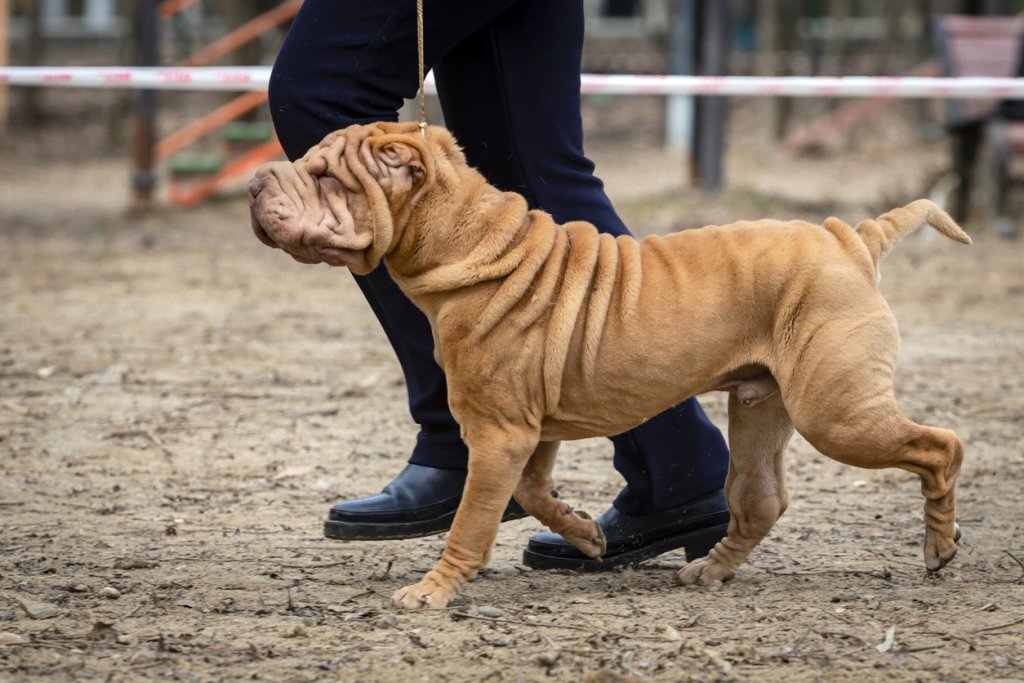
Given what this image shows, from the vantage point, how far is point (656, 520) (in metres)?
3.55

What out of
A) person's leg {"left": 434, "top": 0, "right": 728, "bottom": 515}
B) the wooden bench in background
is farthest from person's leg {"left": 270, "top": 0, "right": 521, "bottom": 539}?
the wooden bench in background

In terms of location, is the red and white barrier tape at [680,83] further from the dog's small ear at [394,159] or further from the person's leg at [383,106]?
the dog's small ear at [394,159]

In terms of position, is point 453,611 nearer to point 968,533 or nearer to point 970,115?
point 968,533

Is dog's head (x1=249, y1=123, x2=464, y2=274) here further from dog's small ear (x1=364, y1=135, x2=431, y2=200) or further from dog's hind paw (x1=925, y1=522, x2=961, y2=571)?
dog's hind paw (x1=925, y1=522, x2=961, y2=571)

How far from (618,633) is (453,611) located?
0.41 meters

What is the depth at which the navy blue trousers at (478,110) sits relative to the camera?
318 centimetres

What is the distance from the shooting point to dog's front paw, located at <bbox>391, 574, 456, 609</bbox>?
3.09 m

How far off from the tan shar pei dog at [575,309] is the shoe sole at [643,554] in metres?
0.41

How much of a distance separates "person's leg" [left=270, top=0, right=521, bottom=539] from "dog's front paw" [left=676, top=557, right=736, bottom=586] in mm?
636

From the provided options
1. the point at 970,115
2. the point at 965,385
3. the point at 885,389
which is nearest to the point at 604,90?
the point at 965,385

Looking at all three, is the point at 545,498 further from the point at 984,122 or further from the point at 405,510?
the point at 984,122

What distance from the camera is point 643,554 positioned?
358 centimetres

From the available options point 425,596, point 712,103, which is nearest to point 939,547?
point 425,596

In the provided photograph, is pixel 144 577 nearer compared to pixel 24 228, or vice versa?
pixel 144 577
